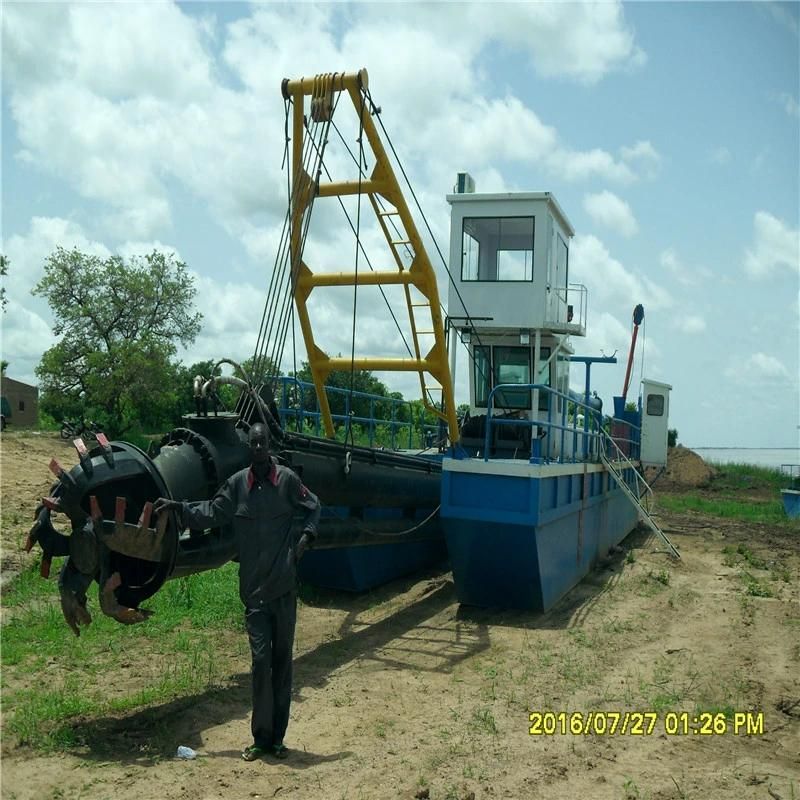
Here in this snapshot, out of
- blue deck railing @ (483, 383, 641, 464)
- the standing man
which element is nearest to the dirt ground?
the standing man

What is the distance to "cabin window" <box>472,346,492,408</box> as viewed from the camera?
12.4 m

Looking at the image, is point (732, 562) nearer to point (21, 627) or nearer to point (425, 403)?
point (425, 403)

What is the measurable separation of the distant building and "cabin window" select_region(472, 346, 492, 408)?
37591 millimetres

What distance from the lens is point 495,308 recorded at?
39.7 ft

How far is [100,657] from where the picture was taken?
775 cm

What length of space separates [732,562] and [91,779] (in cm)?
1108

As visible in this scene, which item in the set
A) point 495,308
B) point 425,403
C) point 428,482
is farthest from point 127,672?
point 495,308

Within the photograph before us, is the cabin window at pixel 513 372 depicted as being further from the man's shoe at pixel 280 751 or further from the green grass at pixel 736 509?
the green grass at pixel 736 509

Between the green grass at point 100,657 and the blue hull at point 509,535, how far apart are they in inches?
95.3

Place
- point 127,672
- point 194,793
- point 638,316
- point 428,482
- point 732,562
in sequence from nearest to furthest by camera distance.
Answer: point 194,793 < point 127,672 < point 428,482 < point 732,562 < point 638,316

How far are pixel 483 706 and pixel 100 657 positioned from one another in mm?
3335

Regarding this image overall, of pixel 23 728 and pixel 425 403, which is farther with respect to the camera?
pixel 425 403

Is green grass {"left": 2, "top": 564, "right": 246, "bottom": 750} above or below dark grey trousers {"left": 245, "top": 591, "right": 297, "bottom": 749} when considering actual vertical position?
below

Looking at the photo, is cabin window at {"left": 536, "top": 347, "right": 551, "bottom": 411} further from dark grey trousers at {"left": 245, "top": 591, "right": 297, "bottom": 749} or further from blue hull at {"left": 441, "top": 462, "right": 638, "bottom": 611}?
dark grey trousers at {"left": 245, "top": 591, "right": 297, "bottom": 749}
